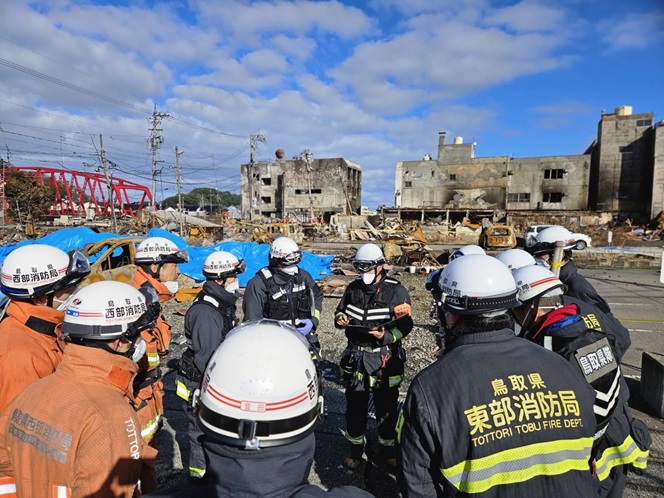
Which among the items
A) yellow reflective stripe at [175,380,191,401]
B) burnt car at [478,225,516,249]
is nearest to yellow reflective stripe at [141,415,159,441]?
yellow reflective stripe at [175,380,191,401]

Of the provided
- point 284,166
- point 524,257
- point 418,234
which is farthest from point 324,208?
point 524,257

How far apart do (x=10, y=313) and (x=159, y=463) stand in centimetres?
224

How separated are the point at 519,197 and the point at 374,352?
43.7 meters

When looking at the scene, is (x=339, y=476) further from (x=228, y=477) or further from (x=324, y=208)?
(x=324, y=208)

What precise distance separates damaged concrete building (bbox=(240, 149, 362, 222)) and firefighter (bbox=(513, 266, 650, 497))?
42.6m

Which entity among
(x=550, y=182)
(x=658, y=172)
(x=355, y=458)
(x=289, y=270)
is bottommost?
Answer: (x=355, y=458)

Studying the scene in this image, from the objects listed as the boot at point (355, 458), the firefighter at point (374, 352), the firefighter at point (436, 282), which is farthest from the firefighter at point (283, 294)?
the firefighter at point (436, 282)

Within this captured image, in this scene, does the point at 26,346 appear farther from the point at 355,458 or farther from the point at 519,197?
the point at 519,197

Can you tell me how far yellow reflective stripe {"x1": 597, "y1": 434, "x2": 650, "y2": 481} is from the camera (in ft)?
7.59

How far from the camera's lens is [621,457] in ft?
7.65

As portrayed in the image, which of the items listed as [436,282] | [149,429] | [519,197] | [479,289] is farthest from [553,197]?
[149,429]

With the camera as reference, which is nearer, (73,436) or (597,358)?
(73,436)

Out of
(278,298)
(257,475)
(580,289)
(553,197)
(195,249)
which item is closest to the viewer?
(257,475)

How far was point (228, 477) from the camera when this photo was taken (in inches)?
45.9
